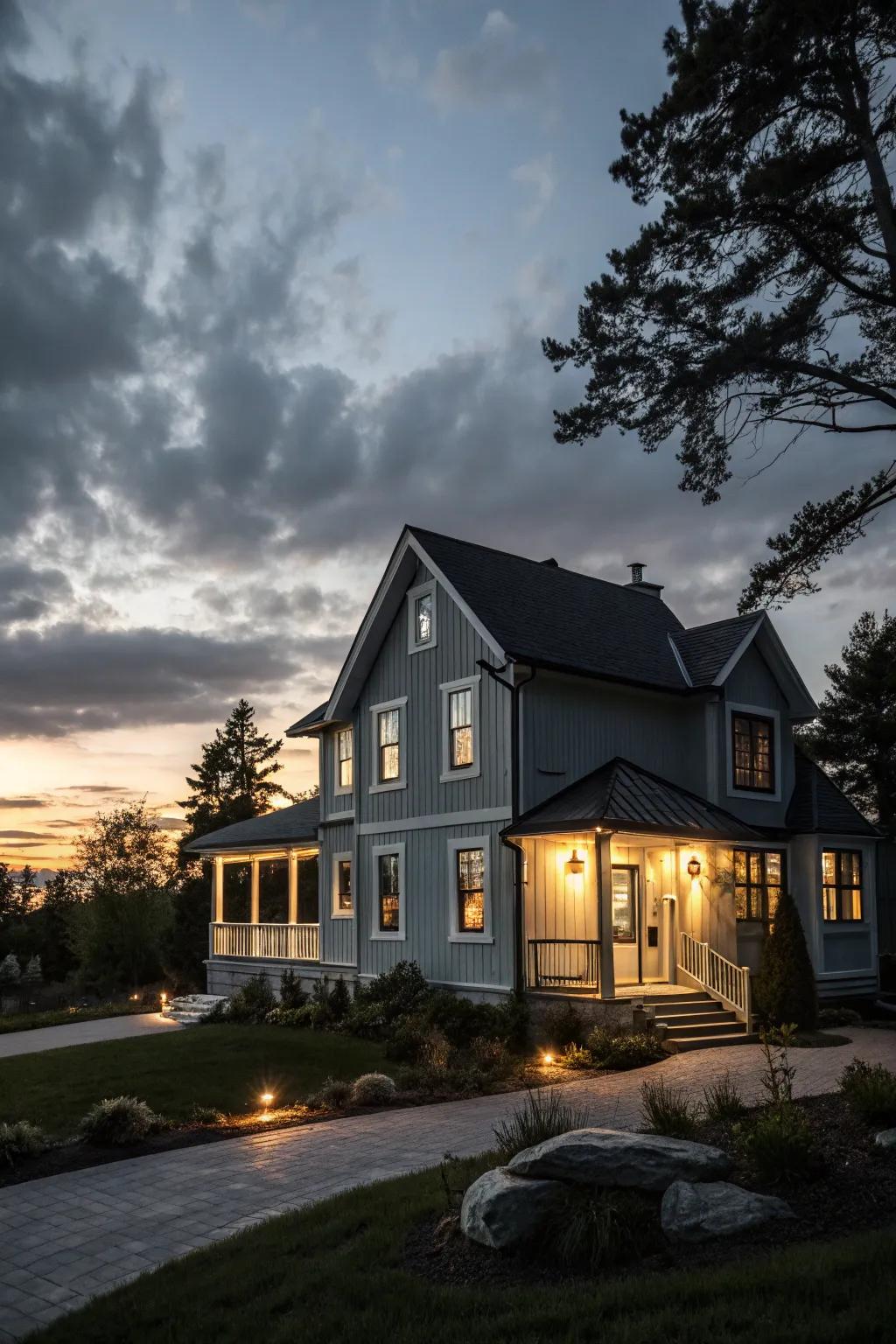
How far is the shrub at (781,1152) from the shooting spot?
6.80 metres

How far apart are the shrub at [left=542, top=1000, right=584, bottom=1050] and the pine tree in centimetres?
4329

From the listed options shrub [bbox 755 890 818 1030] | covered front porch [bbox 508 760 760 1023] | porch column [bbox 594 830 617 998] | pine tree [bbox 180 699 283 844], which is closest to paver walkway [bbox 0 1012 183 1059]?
covered front porch [bbox 508 760 760 1023]

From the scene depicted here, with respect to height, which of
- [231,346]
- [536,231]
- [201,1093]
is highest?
[536,231]

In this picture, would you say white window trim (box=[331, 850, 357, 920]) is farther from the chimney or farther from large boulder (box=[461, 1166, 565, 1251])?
large boulder (box=[461, 1166, 565, 1251])

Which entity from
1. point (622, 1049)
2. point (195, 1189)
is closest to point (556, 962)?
point (622, 1049)

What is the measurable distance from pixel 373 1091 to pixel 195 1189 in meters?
4.33

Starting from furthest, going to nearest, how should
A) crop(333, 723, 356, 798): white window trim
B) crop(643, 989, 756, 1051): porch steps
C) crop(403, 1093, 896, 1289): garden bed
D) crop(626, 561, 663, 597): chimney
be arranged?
crop(626, 561, 663, 597): chimney → crop(333, 723, 356, 798): white window trim → crop(643, 989, 756, 1051): porch steps → crop(403, 1093, 896, 1289): garden bed

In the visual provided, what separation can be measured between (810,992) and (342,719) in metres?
11.2

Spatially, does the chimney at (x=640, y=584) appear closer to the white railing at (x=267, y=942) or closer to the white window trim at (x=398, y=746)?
the white window trim at (x=398, y=746)

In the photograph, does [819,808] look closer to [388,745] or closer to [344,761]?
[388,745]

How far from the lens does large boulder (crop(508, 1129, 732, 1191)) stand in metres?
6.57

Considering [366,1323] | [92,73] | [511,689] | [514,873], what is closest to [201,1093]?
[514,873]

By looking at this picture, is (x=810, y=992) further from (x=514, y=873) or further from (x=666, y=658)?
(x=666, y=658)

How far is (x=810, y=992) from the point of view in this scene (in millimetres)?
17828
